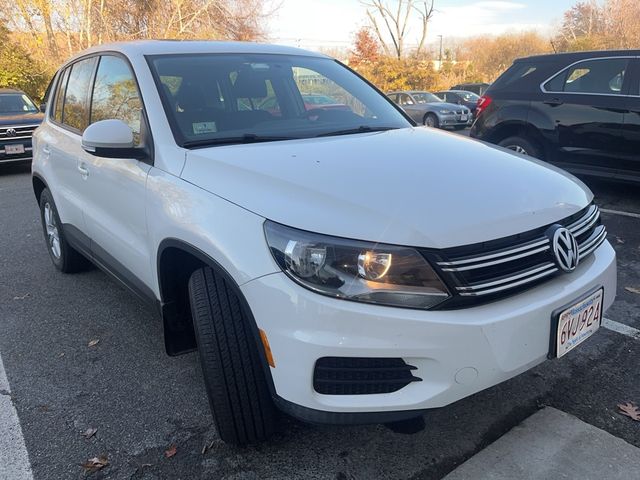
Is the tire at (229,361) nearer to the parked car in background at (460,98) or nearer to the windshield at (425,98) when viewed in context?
the windshield at (425,98)

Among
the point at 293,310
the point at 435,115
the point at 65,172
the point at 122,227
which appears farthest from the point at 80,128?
the point at 435,115

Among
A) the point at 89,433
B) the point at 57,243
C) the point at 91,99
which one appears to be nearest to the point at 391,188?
the point at 89,433

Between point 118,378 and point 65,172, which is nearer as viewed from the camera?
point 118,378

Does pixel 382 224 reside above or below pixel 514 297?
above

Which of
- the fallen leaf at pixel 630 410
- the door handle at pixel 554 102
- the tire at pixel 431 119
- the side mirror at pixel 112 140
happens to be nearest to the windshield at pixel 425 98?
the tire at pixel 431 119

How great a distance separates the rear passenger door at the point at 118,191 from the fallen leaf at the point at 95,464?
0.78 m

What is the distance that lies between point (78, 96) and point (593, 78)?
525cm

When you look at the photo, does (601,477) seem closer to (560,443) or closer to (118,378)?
(560,443)

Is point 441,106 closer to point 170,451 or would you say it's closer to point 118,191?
point 118,191

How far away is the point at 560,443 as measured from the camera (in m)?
2.31

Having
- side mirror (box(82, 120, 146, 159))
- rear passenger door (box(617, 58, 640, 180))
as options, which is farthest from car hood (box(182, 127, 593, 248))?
rear passenger door (box(617, 58, 640, 180))

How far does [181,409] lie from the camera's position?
2660 mm

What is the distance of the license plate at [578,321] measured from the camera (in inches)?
79.9

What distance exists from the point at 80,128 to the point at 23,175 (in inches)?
299
